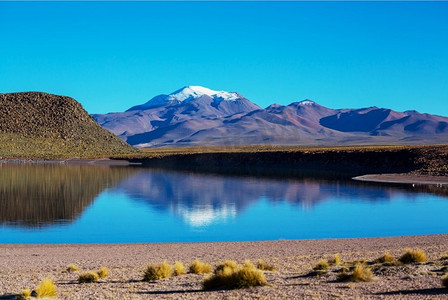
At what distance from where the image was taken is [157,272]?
12.8 meters

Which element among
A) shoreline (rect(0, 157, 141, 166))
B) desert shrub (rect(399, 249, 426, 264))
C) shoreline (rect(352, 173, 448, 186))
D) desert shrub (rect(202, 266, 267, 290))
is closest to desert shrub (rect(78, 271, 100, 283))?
desert shrub (rect(202, 266, 267, 290))

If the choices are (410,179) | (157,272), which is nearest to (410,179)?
(410,179)

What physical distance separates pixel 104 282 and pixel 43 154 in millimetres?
98973

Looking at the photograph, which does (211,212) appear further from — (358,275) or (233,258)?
(358,275)

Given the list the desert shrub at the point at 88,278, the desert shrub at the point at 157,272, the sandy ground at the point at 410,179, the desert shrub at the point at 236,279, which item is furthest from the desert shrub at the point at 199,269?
the sandy ground at the point at 410,179

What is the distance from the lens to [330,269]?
1320 cm

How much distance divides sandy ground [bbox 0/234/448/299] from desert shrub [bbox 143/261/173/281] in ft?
0.80

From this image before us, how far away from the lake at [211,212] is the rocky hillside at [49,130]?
60709mm

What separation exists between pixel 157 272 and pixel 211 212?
62.2 feet

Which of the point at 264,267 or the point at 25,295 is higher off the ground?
the point at 25,295

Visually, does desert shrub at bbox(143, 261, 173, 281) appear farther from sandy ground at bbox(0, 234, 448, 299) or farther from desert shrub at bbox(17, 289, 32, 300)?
desert shrub at bbox(17, 289, 32, 300)

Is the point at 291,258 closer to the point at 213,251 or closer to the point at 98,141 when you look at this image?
the point at 213,251

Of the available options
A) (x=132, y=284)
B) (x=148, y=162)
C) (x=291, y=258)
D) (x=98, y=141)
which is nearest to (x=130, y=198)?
(x=291, y=258)

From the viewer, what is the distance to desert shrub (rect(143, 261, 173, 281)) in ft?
41.9
